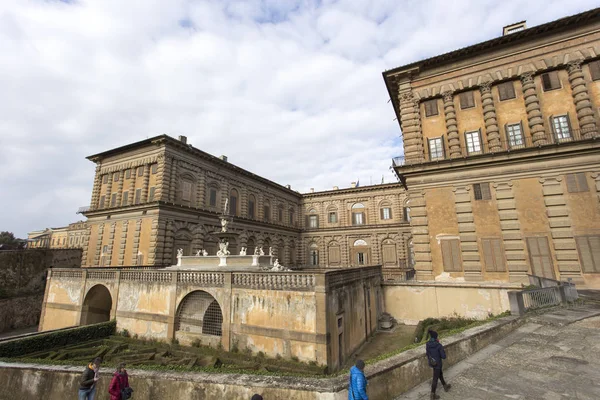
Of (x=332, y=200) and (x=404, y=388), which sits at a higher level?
(x=332, y=200)

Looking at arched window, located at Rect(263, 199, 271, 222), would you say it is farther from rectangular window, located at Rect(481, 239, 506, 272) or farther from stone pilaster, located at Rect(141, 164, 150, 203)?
rectangular window, located at Rect(481, 239, 506, 272)

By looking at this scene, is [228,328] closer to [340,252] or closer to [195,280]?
[195,280]

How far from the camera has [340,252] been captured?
141ft

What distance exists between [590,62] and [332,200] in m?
31.3

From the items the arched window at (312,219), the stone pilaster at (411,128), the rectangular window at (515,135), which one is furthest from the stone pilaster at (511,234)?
the arched window at (312,219)

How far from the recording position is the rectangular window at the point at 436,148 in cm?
1981

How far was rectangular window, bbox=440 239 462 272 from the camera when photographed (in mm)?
17797

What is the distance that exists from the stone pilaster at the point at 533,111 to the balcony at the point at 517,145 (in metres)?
0.22

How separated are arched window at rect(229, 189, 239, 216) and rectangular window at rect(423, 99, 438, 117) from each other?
72.0 feet

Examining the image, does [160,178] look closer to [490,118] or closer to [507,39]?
[490,118]

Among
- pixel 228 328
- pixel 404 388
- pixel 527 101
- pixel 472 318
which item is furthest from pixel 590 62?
pixel 228 328

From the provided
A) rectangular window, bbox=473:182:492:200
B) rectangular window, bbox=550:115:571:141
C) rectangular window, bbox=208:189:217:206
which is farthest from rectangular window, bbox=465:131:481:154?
rectangular window, bbox=208:189:217:206

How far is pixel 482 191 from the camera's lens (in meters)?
18.0

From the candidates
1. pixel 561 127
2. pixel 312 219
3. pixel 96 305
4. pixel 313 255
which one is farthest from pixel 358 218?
pixel 96 305
